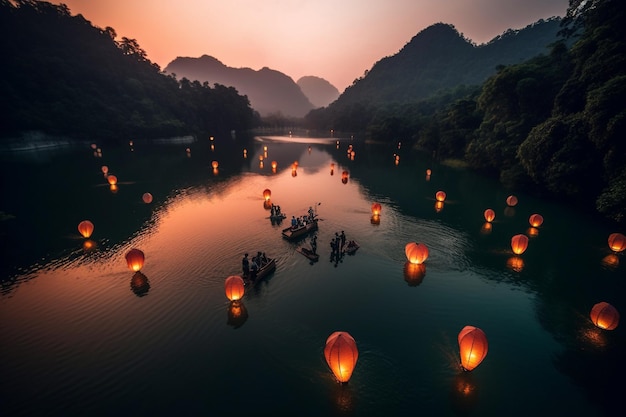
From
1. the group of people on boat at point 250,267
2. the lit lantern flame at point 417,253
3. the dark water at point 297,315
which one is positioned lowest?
the dark water at point 297,315

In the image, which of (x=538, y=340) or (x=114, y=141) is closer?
(x=538, y=340)

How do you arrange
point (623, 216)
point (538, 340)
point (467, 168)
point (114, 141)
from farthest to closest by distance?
point (114, 141) < point (467, 168) < point (623, 216) < point (538, 340)

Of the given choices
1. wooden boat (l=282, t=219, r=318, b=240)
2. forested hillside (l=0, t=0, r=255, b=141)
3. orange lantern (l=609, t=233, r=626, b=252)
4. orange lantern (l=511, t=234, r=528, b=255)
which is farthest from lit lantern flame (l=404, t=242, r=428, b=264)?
forested hillside (l=0, t=0, r=255, b=141)

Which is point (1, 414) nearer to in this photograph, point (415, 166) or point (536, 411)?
point (536, 411)

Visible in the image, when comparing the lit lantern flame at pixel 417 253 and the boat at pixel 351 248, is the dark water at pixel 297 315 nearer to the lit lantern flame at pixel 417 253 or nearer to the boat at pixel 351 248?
the boat at pixel 351 248

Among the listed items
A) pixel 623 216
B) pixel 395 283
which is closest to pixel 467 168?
pixel 623 216

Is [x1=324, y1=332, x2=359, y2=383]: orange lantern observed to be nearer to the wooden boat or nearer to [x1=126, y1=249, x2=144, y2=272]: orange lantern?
[x1=126, y1=249, x2=144, y2=272]: orange lantern

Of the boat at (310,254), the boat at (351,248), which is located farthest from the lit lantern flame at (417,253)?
the boat at (310,254)

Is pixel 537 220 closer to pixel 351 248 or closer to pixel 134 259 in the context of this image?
pixel 351 248
